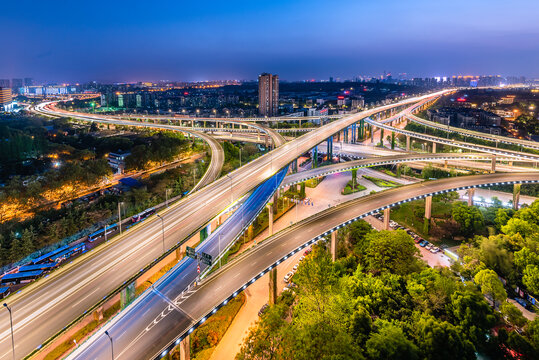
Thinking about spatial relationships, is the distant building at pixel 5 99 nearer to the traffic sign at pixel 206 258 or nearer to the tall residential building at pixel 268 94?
the tall residential building at pixel 268 94

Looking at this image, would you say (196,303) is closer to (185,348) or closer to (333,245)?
(185,348)

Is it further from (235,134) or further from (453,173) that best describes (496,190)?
(235,134)

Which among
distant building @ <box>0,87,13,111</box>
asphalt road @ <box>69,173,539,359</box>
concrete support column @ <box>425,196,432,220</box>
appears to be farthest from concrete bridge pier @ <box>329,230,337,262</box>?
distant building @ <box>0,87,13,111</box>

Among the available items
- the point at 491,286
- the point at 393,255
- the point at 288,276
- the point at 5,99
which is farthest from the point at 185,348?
the point at 5,99

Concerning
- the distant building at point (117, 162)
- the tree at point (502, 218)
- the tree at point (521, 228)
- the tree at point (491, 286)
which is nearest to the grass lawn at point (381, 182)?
the tree at point (502, 218)

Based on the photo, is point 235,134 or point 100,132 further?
point 100,132

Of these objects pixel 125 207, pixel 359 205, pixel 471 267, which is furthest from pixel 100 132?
pixel 471 267
